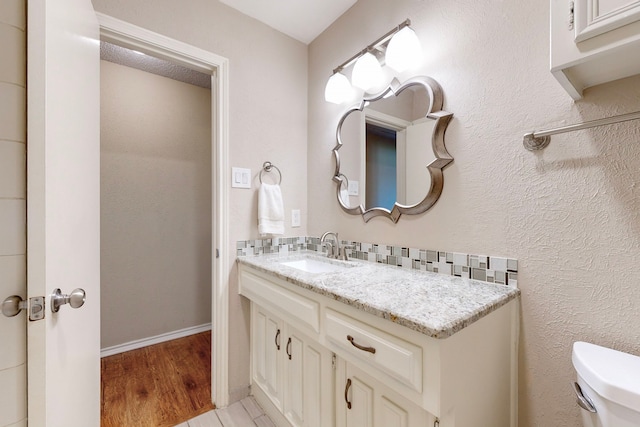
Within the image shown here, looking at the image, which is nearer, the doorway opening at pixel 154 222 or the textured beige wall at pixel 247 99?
the textured beige wall at pixel 247 99

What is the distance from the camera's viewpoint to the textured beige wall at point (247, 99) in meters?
1.52

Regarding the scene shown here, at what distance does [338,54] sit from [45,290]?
188 centimetres

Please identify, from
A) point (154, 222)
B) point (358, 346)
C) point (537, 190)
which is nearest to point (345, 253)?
point (358, 346)

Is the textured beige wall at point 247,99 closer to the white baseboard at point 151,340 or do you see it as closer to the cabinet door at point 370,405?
the cabinet door at point 370,405

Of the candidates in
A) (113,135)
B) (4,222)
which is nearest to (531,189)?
(4,222)

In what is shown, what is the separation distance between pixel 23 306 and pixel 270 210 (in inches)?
47.4

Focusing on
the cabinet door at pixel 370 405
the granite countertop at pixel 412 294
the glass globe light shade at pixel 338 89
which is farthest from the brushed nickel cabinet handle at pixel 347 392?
the glass globe light shade at pixel 338 89

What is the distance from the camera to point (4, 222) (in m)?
0.65

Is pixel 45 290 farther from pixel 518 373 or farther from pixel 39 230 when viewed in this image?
pixel 518 373

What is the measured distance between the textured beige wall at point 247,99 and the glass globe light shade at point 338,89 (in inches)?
14.1

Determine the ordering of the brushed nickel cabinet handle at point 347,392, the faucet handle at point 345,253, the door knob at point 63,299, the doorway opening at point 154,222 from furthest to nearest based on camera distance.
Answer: the doorway opening at point 154,222 → the faucet handle at point 345,253 → the brushed nickel cabinet handle at point 347,392 → the door knob at point 63,299

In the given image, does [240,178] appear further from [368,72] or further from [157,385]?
[157,385]

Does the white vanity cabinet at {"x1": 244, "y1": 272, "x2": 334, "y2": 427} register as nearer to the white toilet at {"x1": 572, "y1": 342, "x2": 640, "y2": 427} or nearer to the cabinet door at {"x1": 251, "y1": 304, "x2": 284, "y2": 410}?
the cabinet door at {"x1": 251, "y1": 304, "x2": 284, "y2": 410}

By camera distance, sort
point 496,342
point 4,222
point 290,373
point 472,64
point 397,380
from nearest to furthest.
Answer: point 4,222, point 397,380, point 496,342, point 472,64, point 290,373
